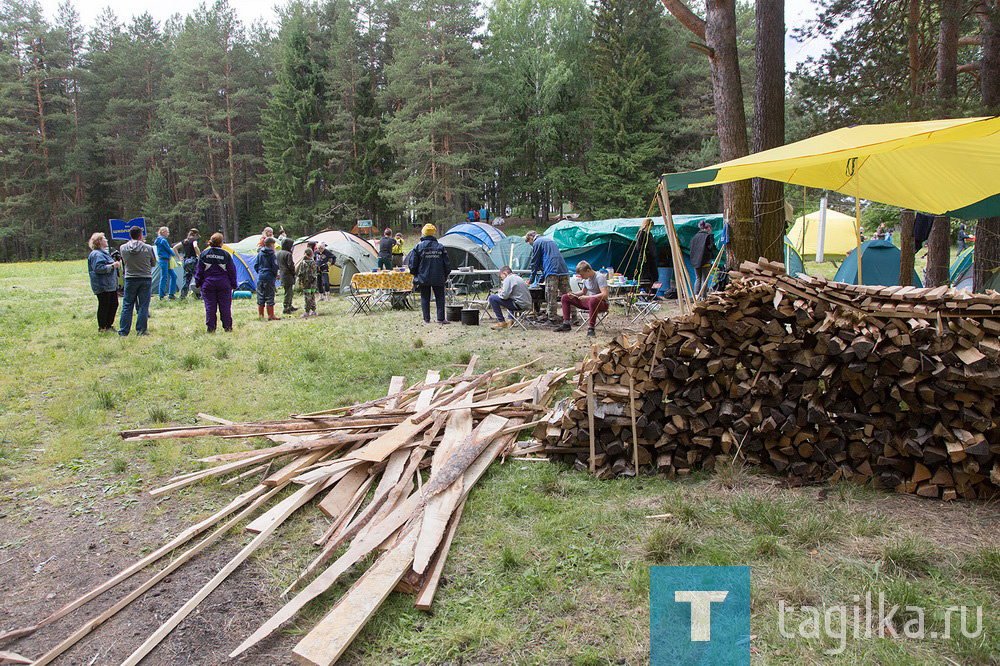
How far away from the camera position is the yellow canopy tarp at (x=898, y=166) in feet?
13.9

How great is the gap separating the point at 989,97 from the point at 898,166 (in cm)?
291

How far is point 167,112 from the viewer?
42312mm

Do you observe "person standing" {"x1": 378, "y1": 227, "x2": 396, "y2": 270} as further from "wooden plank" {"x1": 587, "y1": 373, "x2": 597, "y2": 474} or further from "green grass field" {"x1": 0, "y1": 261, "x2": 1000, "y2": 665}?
"wooden plank" {"x1": 587, "y1": 373, "x2": 597, "y2": 474}

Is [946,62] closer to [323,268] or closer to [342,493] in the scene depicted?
[342,493]

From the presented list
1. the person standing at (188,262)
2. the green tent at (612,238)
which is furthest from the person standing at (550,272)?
the person standing at (188,262)

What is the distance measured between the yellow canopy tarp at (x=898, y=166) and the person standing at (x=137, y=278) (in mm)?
8150

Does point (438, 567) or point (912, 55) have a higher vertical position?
point (912, 55)

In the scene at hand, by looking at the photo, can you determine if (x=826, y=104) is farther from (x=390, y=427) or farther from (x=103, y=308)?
(x=103, y=308)

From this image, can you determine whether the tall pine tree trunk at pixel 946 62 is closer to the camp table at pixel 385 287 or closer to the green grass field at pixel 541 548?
the green grass field at pixel 541 548

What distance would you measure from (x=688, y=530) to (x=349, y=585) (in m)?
1.86

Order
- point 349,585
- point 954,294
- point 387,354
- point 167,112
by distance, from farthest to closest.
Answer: point 167,112, point 387,354, point 954,294, point 349,585

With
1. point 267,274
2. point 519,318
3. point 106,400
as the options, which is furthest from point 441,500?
point 267,274

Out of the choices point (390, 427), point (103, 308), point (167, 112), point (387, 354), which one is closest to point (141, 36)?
point (167, 112)

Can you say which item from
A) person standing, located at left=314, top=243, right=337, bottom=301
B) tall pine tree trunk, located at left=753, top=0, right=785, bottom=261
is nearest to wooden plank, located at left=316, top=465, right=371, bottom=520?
tall pine tree trunk, located at left=753, top=0, right=785, bottom=261
